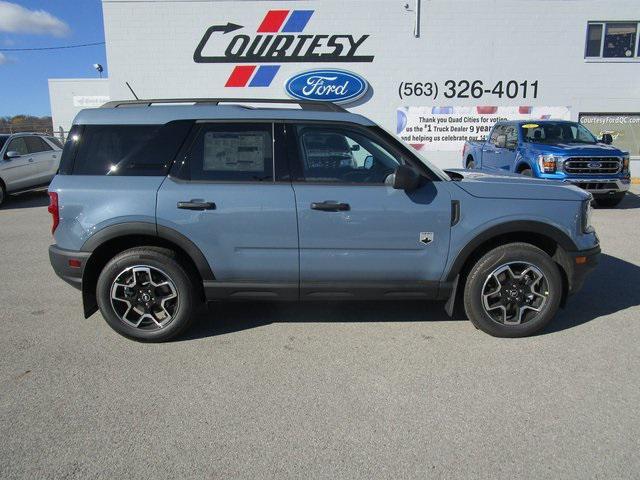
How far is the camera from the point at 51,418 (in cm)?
284

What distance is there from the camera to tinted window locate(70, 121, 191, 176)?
3.73m

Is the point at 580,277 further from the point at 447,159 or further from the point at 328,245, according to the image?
the point at 447,159

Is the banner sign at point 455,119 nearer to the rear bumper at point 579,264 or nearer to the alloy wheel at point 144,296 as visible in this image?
the rear bumper at point 579,264

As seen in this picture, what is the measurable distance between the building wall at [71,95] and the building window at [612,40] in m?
24.8

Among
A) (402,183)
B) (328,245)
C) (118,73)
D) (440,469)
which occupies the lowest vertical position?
(440,469)

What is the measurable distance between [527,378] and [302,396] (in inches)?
61.2

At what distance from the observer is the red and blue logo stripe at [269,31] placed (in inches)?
537

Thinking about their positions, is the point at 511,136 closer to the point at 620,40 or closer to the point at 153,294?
the point at 620,40

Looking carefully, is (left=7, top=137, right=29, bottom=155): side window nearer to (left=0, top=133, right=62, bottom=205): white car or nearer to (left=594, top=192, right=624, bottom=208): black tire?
(left=0, top=133, right=62, bottom=205): white car

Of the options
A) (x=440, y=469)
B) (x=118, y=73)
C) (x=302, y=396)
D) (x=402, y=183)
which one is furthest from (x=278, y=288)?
(x=118, y=73)

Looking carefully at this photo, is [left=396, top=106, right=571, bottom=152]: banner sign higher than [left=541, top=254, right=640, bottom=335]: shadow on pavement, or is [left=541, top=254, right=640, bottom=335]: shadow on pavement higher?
[left=396, top=106, right=571, bottom=152]: banner sign

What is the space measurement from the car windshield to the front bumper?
1107mm

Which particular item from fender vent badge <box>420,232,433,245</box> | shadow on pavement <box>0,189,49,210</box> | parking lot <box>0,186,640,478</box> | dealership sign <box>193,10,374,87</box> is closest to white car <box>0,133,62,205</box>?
shadow on pavement <box>0,189,49,210</box>

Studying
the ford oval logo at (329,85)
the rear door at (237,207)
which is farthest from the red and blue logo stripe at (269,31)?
the rear door at (237,207)
